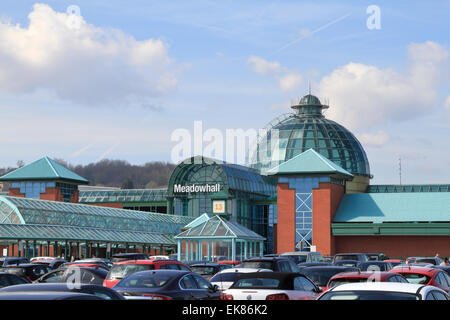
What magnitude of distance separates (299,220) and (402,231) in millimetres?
9600

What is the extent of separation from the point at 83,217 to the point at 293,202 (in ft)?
65.4

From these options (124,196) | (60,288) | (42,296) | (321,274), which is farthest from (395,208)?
(42,296)

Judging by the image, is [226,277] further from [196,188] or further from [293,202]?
[196,188]

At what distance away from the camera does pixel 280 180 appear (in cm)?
7269

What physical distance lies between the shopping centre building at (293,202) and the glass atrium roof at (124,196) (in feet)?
45.2

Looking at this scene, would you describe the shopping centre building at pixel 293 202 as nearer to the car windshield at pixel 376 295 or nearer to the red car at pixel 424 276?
the red car at pixel 424 276

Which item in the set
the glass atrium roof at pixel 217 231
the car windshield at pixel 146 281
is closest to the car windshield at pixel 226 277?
the car windshield at pixel 146 281

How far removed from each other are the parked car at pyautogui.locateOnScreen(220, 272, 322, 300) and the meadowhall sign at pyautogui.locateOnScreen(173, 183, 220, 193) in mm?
62746

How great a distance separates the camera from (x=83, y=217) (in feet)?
215

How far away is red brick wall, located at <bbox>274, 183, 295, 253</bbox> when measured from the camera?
7062 centimetres

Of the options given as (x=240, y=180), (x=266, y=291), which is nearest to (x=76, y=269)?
(x=266, y=291)

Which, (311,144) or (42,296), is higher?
(311,144)

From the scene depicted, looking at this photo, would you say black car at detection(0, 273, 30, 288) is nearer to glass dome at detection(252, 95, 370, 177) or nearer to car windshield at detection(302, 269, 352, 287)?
car windshield at detection(302, 269, 352, 287)
